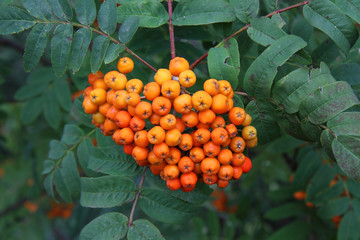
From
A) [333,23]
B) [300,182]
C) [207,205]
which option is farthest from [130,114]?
[207,205]

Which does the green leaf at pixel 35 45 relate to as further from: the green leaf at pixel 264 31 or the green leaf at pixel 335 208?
the green leaf at pixel 335 208

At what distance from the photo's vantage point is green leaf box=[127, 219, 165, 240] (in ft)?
5.42

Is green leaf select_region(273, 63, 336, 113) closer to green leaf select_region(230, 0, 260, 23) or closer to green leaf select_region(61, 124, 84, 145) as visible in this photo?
green leaf select_region(230, 0, 260, 23)

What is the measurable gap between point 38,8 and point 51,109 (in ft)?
4.20

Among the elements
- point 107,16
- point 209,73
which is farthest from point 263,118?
point 107,16

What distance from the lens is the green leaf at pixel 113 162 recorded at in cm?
180

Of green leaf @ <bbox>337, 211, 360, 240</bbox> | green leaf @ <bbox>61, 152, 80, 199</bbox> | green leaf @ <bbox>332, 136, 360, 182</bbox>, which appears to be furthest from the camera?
green leaf @ <bbox>337, 211, 360, 240</bbox>

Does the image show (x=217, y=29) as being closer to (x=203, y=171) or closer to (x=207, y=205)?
(x=203, y=171)

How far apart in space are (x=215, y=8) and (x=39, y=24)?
88cm

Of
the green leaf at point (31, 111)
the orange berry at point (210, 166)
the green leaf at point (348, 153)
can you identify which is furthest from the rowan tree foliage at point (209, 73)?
the green leaf at point (31, 111)

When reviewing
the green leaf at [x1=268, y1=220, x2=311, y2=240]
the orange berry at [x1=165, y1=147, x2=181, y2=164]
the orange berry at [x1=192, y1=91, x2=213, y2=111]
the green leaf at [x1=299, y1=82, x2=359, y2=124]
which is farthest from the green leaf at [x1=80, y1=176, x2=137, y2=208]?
the green leaf at [x1=268, y1=220, x2=311, y2=240]

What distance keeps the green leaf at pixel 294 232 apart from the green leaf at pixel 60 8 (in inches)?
86.4

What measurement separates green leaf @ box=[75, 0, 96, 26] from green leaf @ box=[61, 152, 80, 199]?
846 millimetres

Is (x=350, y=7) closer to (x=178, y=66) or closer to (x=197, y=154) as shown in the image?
(x=178, y=66)
